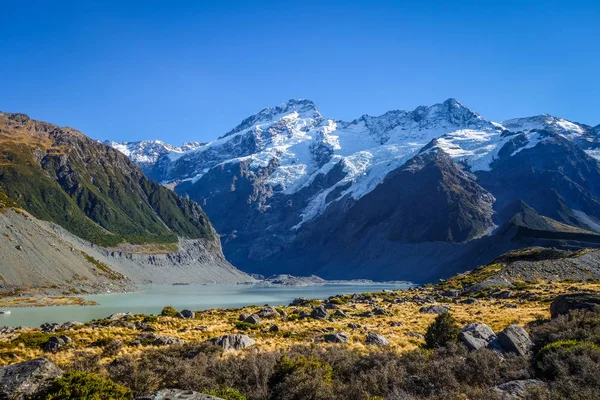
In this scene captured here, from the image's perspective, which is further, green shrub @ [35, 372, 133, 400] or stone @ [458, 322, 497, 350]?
stone @ [458, 322, 497, 350]

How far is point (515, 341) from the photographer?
2639 cm

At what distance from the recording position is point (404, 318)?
5059cm

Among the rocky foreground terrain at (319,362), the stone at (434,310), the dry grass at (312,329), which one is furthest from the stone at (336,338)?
the stone at (434,310)

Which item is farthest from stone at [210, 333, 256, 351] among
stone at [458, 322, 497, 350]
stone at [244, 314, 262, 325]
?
stone at [458, 322, 497, 350]

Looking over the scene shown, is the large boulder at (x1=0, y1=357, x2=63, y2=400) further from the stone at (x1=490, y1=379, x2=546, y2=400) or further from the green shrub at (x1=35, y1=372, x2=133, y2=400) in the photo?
the stone at (x1=490, y1=379, x2=546, y2=400)

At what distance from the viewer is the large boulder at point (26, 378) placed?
16.1 metres

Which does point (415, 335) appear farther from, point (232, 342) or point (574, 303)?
point (232, 342)

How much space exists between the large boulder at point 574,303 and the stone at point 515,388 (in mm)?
18386

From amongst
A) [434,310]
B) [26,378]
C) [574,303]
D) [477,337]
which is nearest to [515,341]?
[477,337]

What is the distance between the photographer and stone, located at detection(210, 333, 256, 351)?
30.2m

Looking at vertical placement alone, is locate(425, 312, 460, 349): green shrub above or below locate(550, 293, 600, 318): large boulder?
below

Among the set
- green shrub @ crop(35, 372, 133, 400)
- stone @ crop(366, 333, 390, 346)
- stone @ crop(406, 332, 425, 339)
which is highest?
green shrub @ crop(35, 372, 133, 400)

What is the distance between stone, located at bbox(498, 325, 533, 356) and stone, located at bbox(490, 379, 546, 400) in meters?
7.62

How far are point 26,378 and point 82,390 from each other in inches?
99.2
